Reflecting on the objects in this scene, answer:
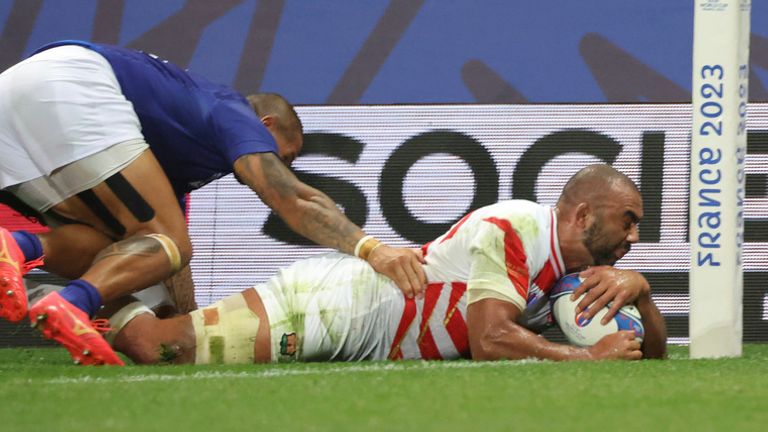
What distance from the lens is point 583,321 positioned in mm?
4320

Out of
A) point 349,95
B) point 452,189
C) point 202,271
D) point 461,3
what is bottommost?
point 202,271

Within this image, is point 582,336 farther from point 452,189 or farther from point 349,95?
point 349,95

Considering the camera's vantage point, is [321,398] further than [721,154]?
No

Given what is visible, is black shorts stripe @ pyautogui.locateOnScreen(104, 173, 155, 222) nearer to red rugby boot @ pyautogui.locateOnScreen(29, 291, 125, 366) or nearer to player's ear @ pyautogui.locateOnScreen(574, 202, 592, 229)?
red rugby boot @ pyautogui.locateOnScreen(29, 291, 125, 366)

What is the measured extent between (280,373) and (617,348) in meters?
1.09

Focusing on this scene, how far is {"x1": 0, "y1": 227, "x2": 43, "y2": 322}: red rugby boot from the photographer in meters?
4.11

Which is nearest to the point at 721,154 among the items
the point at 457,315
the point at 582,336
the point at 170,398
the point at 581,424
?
the point at 582,336

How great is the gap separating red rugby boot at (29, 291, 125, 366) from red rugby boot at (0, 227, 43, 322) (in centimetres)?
12

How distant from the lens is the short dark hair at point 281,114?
205 inches

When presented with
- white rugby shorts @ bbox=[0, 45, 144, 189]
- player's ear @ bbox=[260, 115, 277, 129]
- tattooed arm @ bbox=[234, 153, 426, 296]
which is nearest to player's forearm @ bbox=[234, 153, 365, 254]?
tattooed arm @ bbox=[234, 153, 426, 296]

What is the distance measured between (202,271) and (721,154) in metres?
2.62

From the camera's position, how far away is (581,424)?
2.78 metres

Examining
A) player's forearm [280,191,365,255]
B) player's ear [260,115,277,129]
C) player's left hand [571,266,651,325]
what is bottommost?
player's left hand [571,266,651,325]

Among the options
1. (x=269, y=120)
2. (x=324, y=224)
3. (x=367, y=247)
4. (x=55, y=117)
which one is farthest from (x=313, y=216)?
(x=55, y=117)
